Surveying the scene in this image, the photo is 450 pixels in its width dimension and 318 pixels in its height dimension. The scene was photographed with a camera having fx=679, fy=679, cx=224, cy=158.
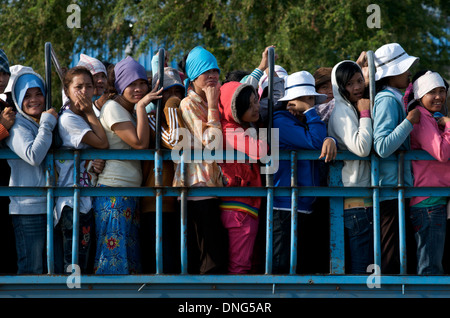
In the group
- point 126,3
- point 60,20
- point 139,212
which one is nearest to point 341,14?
point 126,3

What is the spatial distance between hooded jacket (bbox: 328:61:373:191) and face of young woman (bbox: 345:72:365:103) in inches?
3.6

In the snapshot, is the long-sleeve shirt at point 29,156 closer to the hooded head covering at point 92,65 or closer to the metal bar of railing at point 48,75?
the metal bar of railing at point 48,75

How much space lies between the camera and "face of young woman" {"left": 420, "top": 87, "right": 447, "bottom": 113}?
418cm

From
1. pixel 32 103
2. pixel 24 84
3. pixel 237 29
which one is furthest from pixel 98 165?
pixel 237 29

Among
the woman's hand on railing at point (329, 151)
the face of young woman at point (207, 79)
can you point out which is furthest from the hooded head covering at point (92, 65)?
the woman's hand on railing at point (329, 151)

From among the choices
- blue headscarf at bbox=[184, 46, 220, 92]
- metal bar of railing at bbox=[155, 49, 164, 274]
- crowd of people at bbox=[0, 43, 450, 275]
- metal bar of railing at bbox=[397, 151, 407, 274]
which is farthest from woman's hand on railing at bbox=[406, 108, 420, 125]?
metal bar of railing at bbox=[155, 49, 164, 274]

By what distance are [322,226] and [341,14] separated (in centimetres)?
595

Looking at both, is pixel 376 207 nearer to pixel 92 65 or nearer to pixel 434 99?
pixel 434 99

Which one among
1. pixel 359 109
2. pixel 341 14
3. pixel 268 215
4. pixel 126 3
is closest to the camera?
pixel 268 215

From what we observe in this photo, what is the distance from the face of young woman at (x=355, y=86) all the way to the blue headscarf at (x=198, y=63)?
2.70 ft

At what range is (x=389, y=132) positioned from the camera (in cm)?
391

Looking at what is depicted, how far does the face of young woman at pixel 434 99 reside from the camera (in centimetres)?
418

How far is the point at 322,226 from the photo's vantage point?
14.0 feet
